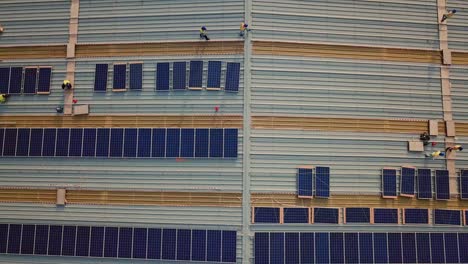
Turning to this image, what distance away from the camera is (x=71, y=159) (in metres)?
23.1

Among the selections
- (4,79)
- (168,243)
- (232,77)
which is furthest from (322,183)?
(4,79)

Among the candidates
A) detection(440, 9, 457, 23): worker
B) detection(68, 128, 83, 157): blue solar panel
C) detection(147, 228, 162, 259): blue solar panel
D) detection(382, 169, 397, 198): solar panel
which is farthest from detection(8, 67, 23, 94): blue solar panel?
detection(440, 9, 457, 23): worker

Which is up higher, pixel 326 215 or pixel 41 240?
pixel 326 215

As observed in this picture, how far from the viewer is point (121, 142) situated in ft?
75.4

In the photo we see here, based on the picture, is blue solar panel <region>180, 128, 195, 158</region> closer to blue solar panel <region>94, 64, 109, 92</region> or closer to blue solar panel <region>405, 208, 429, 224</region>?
blue solar panel <region>94, 64, 109, 92</region>

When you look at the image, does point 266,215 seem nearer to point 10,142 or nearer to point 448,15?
point 10,142

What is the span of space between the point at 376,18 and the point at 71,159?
25088mm

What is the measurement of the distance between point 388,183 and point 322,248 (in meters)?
6.66

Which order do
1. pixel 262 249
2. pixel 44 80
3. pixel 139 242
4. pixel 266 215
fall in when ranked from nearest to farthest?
pixel 262 249 < pixel 266 215 < pixel 139 242 < pixel 44 80

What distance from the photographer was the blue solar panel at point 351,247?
22.1 meters

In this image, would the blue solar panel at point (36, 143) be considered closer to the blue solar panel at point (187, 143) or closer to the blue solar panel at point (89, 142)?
the blue solar panel at point (89, 142)

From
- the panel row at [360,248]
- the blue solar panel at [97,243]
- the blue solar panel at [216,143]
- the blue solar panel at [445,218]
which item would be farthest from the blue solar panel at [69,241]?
the blue solar panel at [445,218]

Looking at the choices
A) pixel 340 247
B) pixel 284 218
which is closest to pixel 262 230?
pixel 284 218

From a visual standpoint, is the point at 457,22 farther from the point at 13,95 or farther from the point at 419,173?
the point at 13,95
